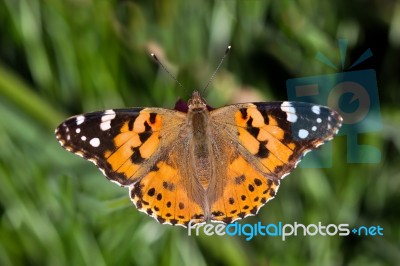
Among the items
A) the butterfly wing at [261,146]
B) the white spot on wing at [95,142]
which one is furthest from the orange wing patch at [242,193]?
the white spot on wing at [95,142]

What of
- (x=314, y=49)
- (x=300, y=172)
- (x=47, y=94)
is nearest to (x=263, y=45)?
(x=314, y=49)

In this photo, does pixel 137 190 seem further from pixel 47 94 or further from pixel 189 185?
pixel 47 94

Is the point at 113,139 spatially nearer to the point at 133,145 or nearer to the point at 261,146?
the point at 133,145

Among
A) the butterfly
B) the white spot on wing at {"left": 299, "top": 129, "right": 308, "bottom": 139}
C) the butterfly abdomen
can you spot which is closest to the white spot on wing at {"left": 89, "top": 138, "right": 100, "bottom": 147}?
the butterfly

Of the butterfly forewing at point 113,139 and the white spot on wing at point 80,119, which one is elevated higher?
the white spot on wing at point 80,119

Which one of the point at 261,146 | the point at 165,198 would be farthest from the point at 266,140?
the point at 165,198

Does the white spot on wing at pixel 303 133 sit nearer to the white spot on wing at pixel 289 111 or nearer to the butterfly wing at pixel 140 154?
the white spot on wing at pixel 289 111

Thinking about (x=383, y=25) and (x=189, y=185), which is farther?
(x=383, y=25)
